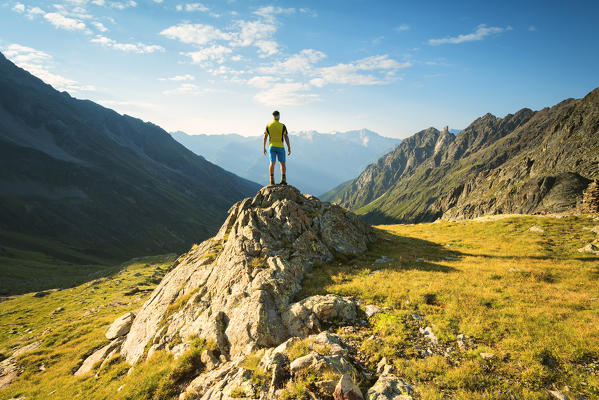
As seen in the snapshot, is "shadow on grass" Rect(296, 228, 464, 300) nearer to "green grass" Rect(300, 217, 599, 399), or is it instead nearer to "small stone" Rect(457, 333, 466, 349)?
"green grass" Rect(300, 217, 599, 399)

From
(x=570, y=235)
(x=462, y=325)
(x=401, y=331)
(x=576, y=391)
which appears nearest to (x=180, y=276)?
(x=401, y=331)

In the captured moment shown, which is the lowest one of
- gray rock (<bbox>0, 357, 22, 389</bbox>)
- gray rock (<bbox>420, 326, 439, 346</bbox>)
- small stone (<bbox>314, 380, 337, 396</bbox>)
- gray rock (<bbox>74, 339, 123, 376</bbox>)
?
gray rock (<bbox>0, 357, 22, 389</bbox>)

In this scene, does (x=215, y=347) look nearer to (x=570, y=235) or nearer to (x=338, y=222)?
(x=338, y=222)

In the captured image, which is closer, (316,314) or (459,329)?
(459,329)

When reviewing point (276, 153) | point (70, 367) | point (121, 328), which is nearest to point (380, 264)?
point (276, 153)

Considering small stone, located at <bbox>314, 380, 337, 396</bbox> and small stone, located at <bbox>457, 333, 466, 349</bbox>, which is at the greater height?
small stone, located at <bbox>457, 333, 466, 349</bbox>

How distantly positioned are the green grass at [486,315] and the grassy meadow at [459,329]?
0.04 metres

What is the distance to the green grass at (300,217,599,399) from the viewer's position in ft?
27.8

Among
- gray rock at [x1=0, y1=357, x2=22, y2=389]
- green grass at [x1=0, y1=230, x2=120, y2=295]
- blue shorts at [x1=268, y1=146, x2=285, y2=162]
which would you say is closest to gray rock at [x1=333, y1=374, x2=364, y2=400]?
blue shorts at [x1=268, y1=146, x2=285, y2=162]

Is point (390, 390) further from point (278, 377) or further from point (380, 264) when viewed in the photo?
point (380, 264)

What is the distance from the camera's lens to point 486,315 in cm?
1189

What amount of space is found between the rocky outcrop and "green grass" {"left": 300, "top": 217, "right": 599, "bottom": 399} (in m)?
1.96

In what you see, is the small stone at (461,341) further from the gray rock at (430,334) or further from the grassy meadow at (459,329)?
the gray rock at (430,334)

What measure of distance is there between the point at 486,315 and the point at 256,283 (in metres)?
12.1
